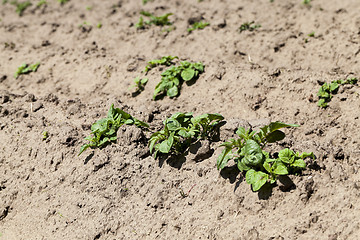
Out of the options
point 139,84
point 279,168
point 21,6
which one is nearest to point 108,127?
point 139,84

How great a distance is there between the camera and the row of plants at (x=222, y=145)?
2623 mm

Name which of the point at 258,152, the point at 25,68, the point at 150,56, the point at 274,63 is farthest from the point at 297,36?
the point at 25,68

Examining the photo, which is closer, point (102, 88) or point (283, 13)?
point (102, 88)

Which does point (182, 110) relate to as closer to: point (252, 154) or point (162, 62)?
point (162, 62)

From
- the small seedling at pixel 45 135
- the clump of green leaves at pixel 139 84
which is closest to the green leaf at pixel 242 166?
the clump of green leaves at pixel 139 84

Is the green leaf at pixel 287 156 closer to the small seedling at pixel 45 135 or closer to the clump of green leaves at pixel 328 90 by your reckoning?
the clump of green leaves at pixel 328 90

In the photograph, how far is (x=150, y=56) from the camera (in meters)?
4.77

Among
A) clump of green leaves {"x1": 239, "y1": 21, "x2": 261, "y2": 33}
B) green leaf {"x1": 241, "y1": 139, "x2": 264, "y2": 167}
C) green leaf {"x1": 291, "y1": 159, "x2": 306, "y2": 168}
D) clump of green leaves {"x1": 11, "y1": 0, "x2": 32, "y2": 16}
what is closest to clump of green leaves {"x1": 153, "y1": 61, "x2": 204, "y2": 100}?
clump of green leaves {"x1": 239, "y1": 21, "x2": 261, "y2": 33}

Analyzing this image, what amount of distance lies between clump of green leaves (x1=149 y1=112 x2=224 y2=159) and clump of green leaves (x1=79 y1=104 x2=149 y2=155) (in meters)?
0.32

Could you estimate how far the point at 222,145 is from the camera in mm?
2723

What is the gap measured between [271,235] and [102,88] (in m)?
2.77

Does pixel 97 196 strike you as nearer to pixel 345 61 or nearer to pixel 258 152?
pixel 258 152

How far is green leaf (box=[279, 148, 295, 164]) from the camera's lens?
2.63 meters

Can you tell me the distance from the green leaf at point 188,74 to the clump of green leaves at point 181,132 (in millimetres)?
848
